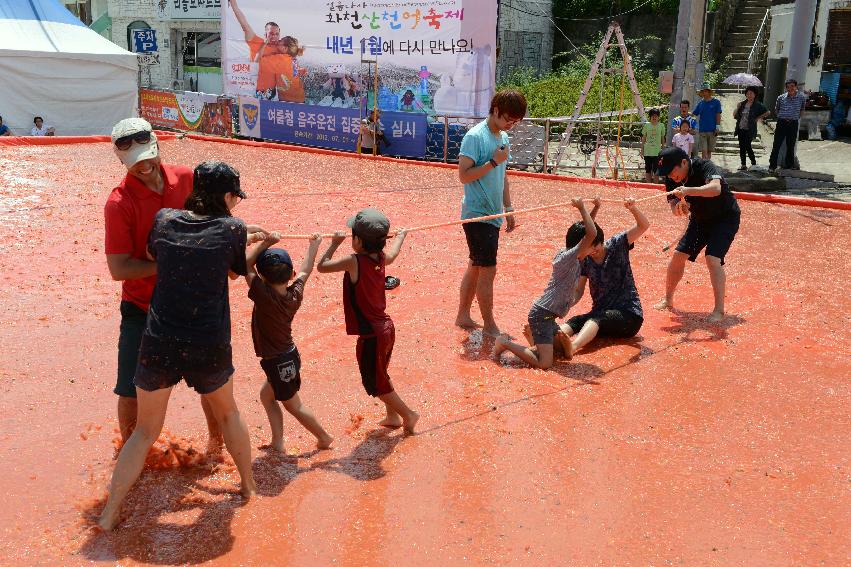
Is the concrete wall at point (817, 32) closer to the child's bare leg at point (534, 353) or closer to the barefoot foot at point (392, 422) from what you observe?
the child's bare leg at point (534, 353)

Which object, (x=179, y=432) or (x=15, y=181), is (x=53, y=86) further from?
(x=179, y=432)

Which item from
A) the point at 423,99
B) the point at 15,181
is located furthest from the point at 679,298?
the point at 423,99

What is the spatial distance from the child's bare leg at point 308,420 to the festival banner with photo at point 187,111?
68.4 feet

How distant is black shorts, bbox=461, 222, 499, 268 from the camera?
22.4ft

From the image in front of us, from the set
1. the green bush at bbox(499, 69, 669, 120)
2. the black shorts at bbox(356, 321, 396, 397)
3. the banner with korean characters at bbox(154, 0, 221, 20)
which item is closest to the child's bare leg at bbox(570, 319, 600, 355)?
the black shorts at bbox(356, 321, 396, 397)

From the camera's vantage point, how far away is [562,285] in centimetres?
648

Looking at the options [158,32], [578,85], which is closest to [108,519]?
[578,85]

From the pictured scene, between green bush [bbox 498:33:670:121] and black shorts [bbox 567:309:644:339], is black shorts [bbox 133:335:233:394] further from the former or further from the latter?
green bush [bbox 498:33:670:121]

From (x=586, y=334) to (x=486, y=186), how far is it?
1370mm

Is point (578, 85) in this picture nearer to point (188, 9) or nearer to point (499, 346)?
point (188, 9)

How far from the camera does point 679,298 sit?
27.6 feet

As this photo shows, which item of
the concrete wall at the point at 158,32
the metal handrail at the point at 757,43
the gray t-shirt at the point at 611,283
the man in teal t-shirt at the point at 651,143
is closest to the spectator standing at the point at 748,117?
the man in teal t-shirt at the point at 651,143

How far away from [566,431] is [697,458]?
780 mm

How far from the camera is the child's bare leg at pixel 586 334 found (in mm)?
6711
